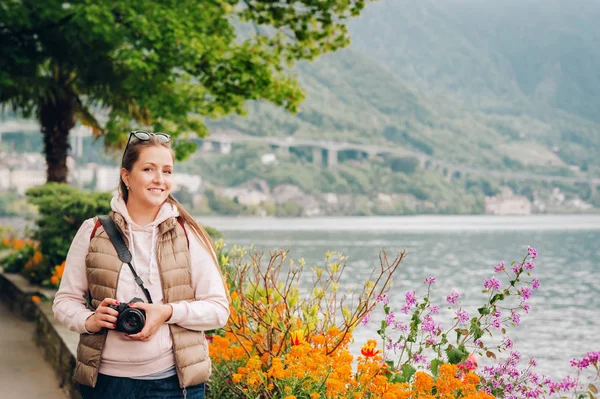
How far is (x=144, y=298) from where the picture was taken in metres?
2.77

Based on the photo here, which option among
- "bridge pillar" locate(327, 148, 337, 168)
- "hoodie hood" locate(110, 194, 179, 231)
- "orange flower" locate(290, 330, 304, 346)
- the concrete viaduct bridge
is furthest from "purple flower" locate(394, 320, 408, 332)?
"bridge pillar" locate(327, 148, 337, 168)

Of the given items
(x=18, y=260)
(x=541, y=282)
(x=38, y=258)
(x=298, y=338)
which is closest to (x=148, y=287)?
(x=298, y=338)

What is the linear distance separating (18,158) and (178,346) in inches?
3434

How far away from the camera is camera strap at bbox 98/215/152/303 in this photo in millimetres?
2758

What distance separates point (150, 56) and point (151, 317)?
442 inches

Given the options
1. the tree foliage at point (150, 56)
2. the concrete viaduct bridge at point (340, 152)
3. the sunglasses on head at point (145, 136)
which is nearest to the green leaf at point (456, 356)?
the sunglasses on head at point (145, 136)

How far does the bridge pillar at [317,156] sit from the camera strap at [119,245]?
4216 inches

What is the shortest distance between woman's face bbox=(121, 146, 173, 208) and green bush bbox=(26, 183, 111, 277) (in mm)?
7526

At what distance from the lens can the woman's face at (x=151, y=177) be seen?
111 inches

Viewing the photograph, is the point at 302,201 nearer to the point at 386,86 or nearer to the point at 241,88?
the point at 386,86

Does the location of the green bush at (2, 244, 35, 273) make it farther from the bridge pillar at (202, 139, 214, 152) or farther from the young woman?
the bridge pillar at (202, 139, 214, 152)

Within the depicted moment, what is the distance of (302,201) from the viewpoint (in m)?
116

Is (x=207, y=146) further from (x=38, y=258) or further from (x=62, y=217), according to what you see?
(x=62, y=217)

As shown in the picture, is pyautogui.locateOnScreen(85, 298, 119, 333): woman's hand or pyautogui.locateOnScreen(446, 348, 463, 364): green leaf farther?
pyautogui.locateOnScreen(446, 348, 463, 364): green leaf
